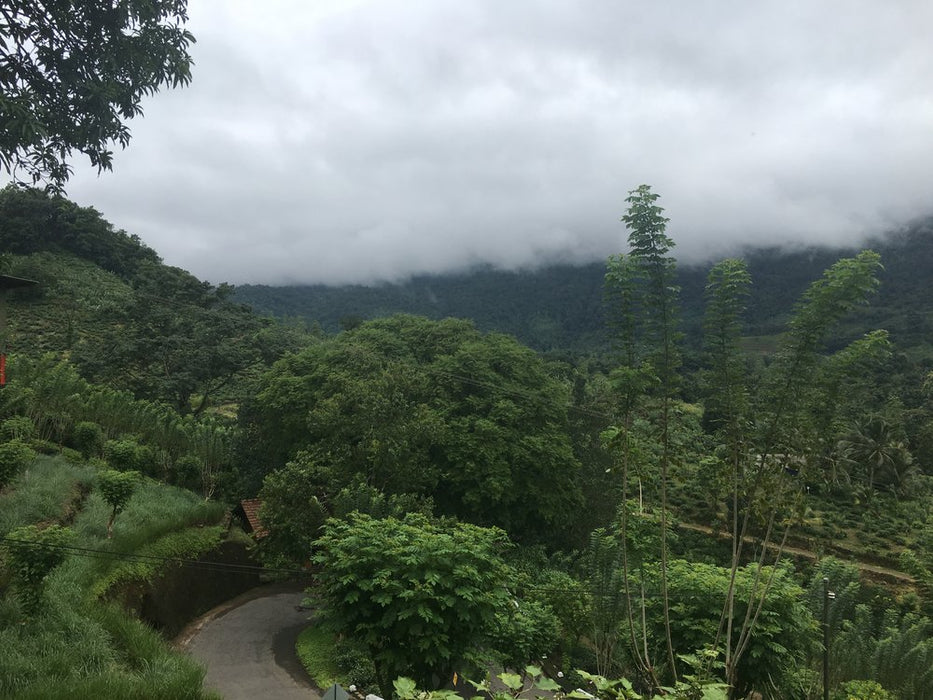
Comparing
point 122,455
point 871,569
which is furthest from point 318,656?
point 871,569

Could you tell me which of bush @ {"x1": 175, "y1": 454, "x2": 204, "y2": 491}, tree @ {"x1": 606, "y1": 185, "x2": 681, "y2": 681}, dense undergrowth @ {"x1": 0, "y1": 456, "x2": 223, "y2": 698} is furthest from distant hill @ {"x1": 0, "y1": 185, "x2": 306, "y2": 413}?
tree @ {"x1": 606, "y1": 185, "x2": 681, "y2": 681}

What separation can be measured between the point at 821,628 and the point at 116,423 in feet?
74.3

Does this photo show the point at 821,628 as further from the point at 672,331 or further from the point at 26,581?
the point at 26,581

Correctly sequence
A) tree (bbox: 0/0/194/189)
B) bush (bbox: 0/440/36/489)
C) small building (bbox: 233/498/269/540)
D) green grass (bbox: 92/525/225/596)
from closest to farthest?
1. tree (bbox: 0/0/194/189)
2. bush (bbox: 0/440/36/489)
3. green grass (bbox: 92/525/225/596)
4. small building (bbox: 233/498/269/540)

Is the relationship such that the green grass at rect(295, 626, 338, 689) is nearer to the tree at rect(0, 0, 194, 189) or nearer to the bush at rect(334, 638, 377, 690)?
the bush at rect(334, 638, 377, 690)

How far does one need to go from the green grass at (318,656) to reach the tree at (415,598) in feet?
17.3

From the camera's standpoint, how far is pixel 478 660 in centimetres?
759

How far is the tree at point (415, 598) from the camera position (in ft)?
24.0

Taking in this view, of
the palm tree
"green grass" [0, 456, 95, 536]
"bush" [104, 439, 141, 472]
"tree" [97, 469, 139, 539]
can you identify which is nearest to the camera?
"green grass" [0, 456, 95, 536]

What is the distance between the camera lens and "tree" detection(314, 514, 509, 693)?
7.30 metres

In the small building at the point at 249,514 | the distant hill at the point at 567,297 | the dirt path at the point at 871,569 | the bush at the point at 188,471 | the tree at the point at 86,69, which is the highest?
the distant hill at the point at 567,297

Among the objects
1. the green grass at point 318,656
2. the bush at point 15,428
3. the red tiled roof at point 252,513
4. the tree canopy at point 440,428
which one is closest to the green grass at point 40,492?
the bush at point 15,428

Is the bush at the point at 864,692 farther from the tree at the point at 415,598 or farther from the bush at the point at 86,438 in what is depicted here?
the bush at the point at 86,438

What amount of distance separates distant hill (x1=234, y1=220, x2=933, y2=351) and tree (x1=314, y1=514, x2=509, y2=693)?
8202 centimetres
